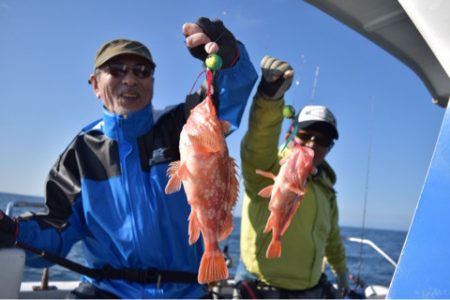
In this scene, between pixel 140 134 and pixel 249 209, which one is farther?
pixel 249 209

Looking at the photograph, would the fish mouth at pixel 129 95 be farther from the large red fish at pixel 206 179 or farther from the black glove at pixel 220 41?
the large red fish at pixel 206 179

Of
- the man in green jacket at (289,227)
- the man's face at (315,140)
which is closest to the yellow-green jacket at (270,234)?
the man in green jacket at (289,227)

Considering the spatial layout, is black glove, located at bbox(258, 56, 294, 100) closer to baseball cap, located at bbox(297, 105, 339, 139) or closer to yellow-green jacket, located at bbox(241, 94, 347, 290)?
yellow-green jacket, located at bbox(241, 94, 347, 290)

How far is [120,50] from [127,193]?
3.66 ft

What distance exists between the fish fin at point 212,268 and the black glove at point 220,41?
3.88 ft

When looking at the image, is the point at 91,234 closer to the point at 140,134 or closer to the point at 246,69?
the point at 140,134

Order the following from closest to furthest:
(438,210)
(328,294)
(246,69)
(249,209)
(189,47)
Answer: (438,210)
(189,47)
(246,69)
(249,209)
(328,294)

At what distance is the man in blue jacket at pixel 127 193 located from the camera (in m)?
2.81

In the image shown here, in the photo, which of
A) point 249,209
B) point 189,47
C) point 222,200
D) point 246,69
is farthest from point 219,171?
point 249,209

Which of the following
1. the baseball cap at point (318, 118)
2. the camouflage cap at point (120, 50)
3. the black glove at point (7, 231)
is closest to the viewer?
the black glove at point (7, 231)

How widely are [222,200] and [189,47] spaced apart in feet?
3.00

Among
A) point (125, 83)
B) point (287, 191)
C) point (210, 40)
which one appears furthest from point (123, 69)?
point (287, 191)

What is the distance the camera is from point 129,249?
2.86 meters

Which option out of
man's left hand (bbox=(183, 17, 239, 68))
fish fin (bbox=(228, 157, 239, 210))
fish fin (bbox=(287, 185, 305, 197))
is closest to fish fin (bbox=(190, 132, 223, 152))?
fish fin (bbox=(228, 157, 239, 210))
